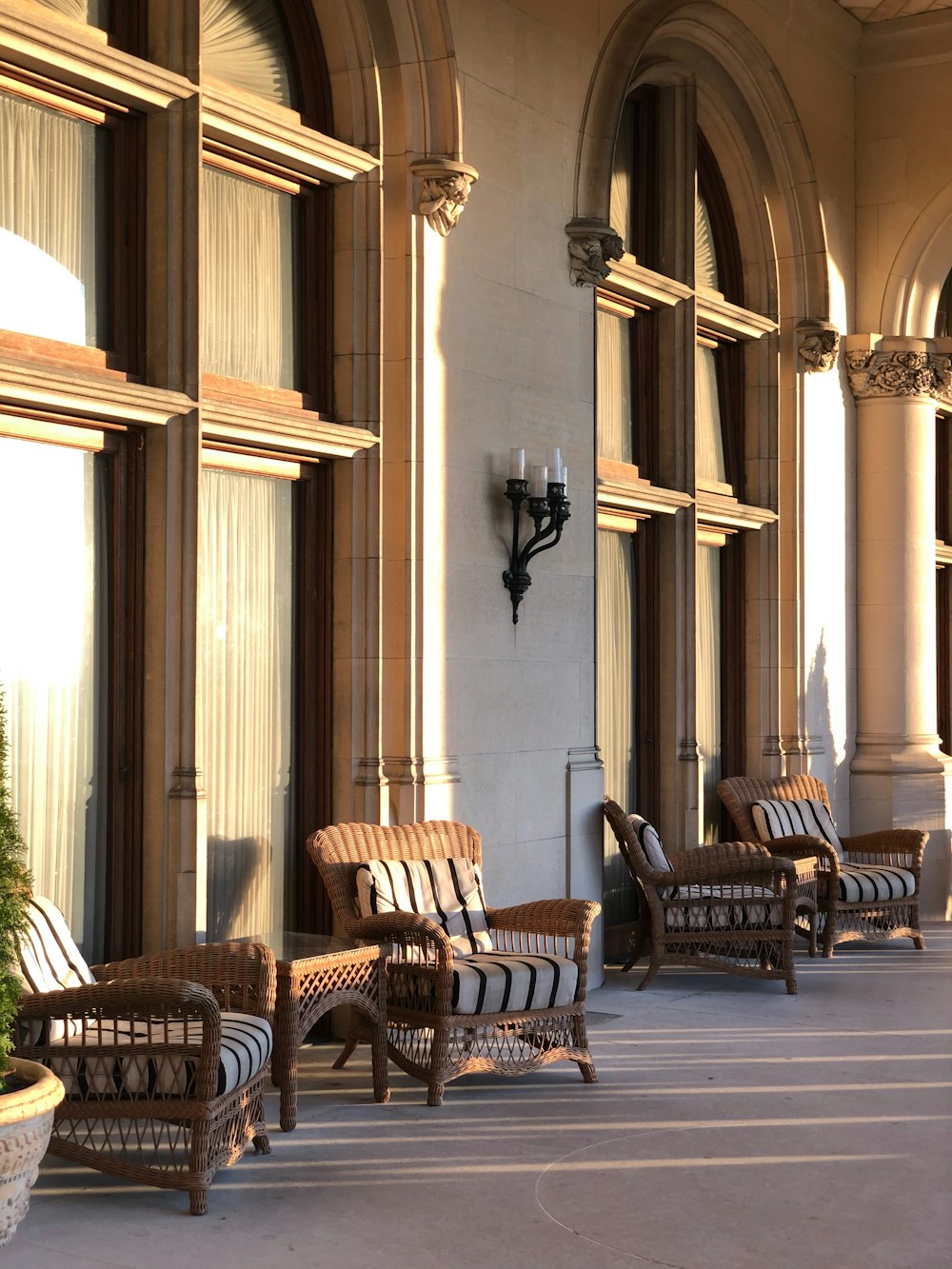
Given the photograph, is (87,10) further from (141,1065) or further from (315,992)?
(141,1065)

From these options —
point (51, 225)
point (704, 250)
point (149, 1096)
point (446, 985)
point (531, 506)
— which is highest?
point (704, 250)

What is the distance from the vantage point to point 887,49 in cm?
1091

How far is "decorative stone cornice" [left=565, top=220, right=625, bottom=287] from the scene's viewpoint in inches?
304

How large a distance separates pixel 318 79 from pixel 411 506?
6.06 feet

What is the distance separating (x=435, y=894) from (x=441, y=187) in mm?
2920

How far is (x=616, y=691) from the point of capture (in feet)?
28.8

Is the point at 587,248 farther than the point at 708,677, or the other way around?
the point at 708,677

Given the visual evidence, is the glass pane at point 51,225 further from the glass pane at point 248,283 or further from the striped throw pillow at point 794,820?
the striped throw pillow at point 794,820

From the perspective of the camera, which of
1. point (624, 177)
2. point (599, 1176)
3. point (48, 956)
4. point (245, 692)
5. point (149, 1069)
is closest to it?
point (149, 1069)

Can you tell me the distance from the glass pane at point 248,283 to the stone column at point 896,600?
17.2 ft

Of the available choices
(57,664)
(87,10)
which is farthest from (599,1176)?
(87,10)

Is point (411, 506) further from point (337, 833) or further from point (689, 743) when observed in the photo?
point (689, 743)

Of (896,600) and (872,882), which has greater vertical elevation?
(896,600)

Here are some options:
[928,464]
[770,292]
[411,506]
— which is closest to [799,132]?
[770,292]
